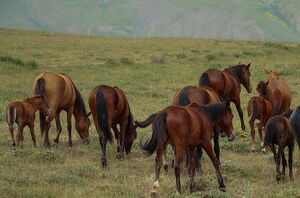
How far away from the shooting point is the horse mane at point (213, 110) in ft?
32.2

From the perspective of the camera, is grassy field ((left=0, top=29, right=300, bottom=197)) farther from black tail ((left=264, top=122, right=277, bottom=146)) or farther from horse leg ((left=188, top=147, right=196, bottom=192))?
black tail ((left=264, top=122, right=277, bottom=146))

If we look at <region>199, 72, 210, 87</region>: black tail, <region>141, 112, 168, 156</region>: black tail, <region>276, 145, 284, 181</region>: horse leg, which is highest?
<region>199, 72, 210, 87</region>: black tail

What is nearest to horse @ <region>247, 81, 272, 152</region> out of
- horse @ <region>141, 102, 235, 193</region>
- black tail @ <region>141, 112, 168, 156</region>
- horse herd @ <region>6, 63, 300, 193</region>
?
horse herd @ <region>6, 63, 300, 193</region>

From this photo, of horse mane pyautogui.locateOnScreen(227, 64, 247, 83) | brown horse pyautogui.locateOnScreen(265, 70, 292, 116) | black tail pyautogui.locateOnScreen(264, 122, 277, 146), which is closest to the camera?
black tail pyautogui.locateOnScreen(264, 122, 277, 146)

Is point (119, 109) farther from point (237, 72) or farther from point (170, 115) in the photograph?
point (237, 72)

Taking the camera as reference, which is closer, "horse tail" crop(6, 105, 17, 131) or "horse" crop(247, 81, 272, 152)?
"horse tail" crop(6, 105, 17, 131)

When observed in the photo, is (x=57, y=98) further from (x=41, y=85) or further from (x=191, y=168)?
(x=191, y=168)

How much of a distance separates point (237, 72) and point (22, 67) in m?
13.6

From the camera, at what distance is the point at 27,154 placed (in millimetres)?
12039

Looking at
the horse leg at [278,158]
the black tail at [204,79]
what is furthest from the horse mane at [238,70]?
the horse leg at [278,158]

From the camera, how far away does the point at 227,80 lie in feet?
51.6

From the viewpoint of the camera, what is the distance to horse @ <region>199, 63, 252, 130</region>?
14904mm

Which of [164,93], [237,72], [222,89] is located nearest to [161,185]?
A: [222,89]

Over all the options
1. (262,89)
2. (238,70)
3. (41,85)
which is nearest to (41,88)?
(41,85)
